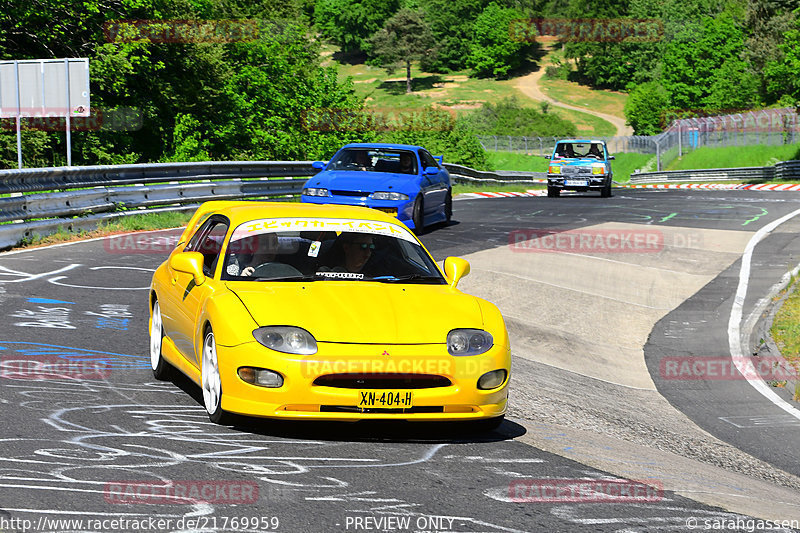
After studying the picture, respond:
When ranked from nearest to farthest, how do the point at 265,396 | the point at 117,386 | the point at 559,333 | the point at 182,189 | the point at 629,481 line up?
the point at 629,481 < the point at 265,396 < the point at 117,386 < the point at 559,333 < the point at 182,189

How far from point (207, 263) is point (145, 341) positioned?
1842 millimetres

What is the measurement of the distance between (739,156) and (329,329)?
217 feet

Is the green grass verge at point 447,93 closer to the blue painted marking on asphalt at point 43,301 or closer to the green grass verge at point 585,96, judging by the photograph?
the green grass verge at point 585,96

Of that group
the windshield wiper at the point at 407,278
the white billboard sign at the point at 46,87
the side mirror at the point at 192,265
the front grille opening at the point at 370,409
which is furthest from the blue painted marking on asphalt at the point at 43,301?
the white billboard sign at the point at 46,87

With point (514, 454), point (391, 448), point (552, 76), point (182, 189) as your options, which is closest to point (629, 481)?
point (514, 454)

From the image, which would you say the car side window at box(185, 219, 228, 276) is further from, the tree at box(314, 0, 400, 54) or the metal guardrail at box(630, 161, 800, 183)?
the tree at box(314, 0, 400, 54)

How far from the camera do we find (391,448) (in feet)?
20.6

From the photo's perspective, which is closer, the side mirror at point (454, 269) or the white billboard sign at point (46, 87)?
the side mirror at point (454, 269)

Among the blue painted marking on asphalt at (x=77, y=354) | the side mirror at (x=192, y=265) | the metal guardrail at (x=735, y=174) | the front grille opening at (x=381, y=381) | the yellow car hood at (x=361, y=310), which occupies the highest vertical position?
the side mirror at (x=192, y=265)

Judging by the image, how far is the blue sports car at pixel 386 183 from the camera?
1875 cm

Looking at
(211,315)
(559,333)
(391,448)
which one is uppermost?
(211,315)

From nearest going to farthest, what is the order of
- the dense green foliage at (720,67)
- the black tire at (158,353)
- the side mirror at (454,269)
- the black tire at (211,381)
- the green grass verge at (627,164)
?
the black tire at (211,381)
the side mirror at (454,269)
the black tire at (158,353)
the green grass verge at (627,164)
the dense green foliage at (720,67)

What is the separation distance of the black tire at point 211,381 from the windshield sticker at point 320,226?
41.8 inches

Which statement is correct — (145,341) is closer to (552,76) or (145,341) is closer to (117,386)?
(117,386)
